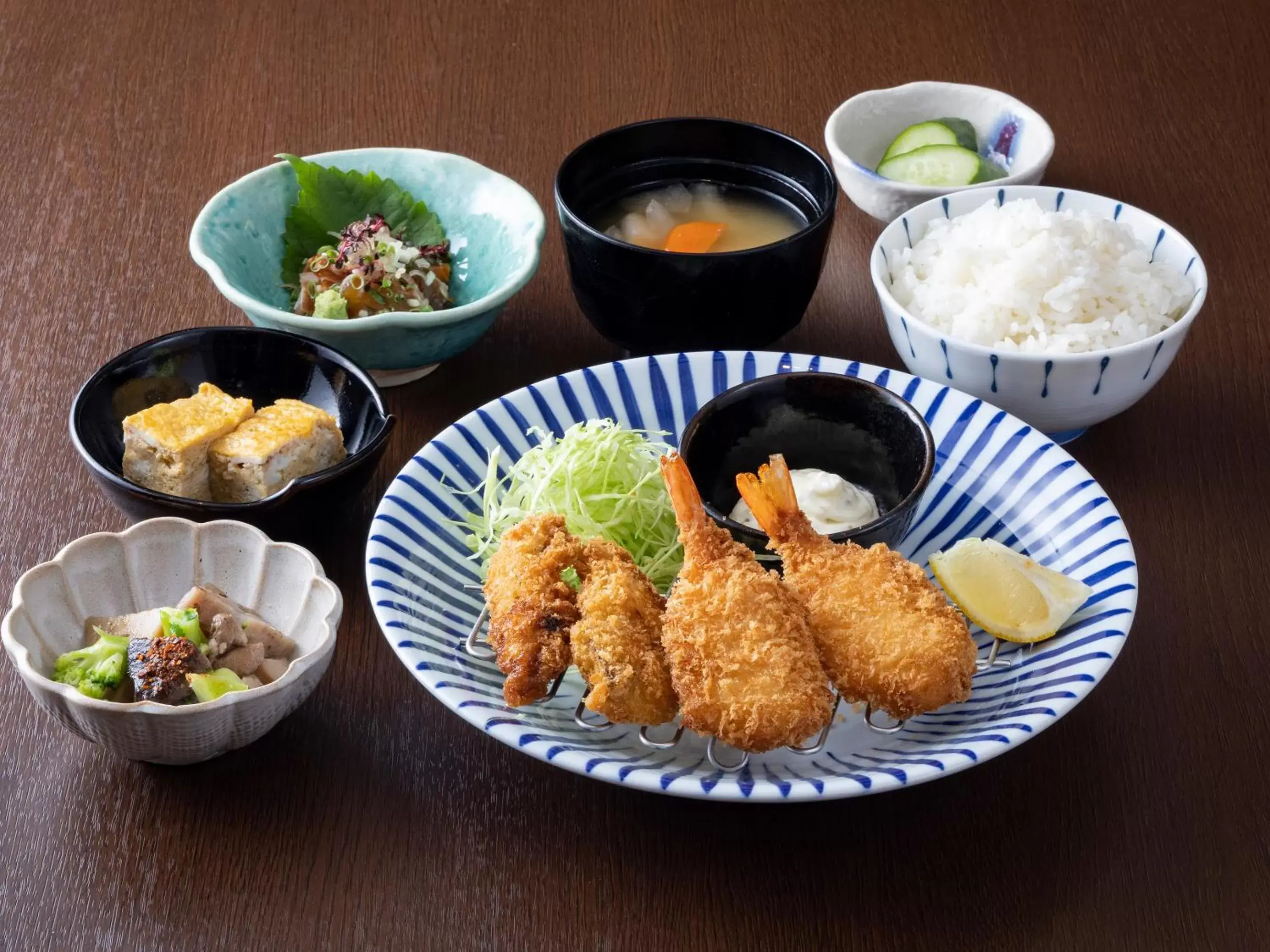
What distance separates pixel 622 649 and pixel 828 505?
1.73 feet

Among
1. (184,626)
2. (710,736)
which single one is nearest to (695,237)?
(710,736)

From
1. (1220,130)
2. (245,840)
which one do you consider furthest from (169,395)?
(1220,130)

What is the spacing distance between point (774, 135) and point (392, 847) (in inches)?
65.6

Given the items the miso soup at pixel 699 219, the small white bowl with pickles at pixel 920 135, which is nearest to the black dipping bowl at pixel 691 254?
the miso soup at pixel 699 219

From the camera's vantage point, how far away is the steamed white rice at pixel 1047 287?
2389 mm

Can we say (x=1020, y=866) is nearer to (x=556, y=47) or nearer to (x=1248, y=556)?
(x=1248, y=556)

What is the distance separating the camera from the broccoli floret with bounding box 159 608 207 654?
174cm

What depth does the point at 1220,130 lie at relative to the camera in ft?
11.2

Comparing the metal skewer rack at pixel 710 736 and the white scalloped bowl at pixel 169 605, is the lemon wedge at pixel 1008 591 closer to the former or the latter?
the metal skewer rack at pixel 710 736

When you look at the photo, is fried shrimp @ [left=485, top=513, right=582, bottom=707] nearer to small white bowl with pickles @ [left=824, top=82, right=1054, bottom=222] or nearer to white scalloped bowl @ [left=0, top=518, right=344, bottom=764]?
white scalloped bowl @ [left=0, top=518, right=344, bottom=764]

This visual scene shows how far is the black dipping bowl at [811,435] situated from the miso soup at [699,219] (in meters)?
0.47

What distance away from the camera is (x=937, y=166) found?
2.98 metres

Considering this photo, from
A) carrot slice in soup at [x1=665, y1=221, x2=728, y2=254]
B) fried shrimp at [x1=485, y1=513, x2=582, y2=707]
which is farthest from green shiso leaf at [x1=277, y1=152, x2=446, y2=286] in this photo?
fried shrimp at [x1=485, y1=513, x2=582, y2=707]

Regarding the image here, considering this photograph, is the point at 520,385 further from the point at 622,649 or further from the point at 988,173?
the point at 988,173
